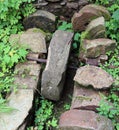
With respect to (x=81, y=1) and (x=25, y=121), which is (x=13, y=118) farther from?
(x=81, y=1)

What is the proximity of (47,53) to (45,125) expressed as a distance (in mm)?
1130

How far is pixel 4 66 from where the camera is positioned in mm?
4242

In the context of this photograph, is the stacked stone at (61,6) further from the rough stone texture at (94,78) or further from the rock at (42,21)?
the rough stone texture at (94,78)

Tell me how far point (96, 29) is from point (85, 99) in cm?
117

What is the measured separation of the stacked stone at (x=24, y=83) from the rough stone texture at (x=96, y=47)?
1.87 feet

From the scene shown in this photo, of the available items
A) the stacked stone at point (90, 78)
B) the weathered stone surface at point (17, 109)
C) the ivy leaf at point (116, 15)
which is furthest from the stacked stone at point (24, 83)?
the ivy leaf at point (116, 15)

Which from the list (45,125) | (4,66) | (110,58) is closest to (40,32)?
(4,66)

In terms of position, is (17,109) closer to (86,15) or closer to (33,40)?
(33,40)

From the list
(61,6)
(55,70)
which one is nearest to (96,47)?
(55,70)

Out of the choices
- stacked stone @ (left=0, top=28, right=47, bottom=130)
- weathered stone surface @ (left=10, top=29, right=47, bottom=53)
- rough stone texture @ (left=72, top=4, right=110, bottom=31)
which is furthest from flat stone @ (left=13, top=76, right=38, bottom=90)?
rough stone texture @ (left=72, top=4, right=110, bottom=31)

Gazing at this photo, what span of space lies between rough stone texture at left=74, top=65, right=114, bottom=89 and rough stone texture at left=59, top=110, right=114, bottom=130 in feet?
1.36

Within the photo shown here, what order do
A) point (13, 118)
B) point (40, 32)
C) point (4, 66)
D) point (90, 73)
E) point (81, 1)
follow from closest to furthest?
point (13, 118) → point (90, 73) → point (4, 66) → point (40, 32) → point (81, 1)

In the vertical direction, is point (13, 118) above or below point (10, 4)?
below

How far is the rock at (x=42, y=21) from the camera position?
4902 millimetres
